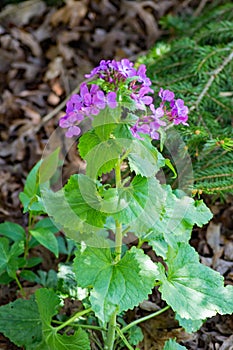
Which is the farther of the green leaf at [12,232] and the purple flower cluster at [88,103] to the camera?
the green leaf at [12,232]

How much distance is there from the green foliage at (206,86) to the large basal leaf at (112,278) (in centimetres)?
37

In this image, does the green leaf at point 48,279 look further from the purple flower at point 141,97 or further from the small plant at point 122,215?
the purple flower at point 141,97

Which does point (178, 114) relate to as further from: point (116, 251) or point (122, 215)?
point (116, 251)

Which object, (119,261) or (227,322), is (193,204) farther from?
(227,322)

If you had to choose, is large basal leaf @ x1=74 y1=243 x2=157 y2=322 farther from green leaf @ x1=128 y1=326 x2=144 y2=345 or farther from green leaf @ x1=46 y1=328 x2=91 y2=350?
green leaf @ x1=128 y1=326 x2=144 y2=345

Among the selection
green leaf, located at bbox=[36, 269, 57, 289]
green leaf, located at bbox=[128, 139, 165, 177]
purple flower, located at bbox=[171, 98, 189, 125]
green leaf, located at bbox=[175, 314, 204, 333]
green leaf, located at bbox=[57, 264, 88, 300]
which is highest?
purple flower, located at bbox=[171, 98, 189, 125]

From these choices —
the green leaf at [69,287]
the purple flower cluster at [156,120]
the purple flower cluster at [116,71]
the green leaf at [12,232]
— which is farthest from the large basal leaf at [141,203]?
the green leaf at [12,232]

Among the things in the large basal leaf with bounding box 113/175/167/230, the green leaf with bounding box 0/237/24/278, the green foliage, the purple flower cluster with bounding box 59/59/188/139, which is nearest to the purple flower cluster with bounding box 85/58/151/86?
the purple flower cluster with bounding box 59/59/188/139

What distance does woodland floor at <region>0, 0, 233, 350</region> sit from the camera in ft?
6.85

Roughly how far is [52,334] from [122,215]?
474mm

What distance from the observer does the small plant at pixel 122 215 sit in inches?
47.6

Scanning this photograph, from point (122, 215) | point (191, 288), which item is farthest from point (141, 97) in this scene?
point (191, 288)

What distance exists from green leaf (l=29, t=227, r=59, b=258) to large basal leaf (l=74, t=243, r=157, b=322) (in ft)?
1.34

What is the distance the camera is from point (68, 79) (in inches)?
115
